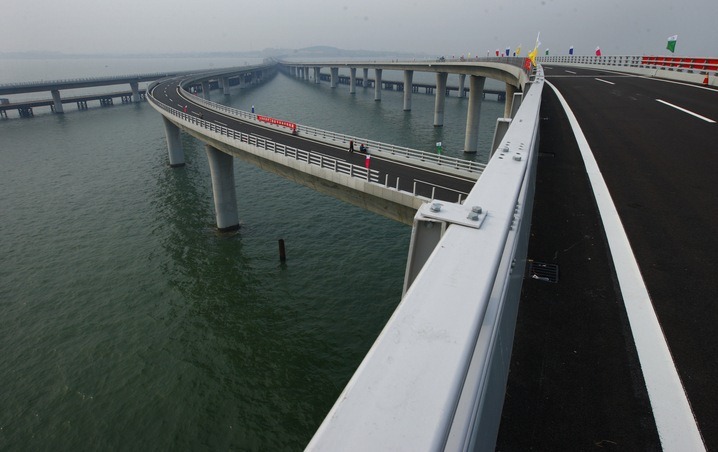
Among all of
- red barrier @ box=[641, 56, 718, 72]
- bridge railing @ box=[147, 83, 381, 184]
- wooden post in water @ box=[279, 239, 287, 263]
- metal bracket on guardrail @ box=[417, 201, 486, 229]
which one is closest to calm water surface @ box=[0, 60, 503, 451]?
wooden post in water @ box=[279, 239, 287, 263]

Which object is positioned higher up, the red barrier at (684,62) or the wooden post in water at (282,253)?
the red barrier at (684,62)

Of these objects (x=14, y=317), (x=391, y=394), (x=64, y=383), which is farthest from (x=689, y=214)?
(x=14, y=317)

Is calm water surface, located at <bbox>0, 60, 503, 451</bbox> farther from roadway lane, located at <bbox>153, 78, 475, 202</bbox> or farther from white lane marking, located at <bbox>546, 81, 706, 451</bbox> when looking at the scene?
white lane marking, located at <bbox>546, 81, 706, 451</bbox>

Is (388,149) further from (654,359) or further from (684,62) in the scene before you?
(684,62)

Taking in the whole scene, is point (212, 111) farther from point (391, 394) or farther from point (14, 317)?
point (391, 394)

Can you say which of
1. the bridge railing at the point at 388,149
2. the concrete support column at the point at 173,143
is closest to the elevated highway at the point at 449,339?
the bridge railing at the point at 388,149

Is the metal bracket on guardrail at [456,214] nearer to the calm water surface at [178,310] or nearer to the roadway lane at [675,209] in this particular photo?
the roadway lane at [675,209]

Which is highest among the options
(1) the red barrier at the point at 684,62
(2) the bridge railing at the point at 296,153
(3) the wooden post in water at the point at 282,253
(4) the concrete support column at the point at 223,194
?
(1) the red barrier at the point at 684,62
